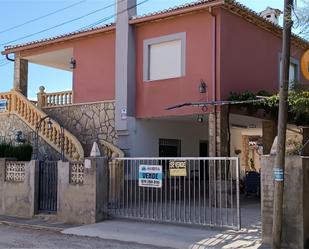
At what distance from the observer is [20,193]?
15.6 m

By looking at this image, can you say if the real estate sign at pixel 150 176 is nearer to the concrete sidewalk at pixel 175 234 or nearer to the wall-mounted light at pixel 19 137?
the concrete sidewalk at pixel 175 234

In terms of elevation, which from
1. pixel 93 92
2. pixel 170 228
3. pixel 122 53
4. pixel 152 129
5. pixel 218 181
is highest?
pixel 122 53

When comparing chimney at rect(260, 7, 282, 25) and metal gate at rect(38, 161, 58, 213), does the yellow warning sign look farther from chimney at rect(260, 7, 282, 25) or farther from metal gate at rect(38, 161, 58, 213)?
chimney at rect(260, 7, 282, 25)

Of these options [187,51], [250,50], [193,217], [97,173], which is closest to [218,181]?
[193,217]

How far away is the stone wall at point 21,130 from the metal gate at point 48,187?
3231mm

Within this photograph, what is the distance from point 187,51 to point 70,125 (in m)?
5.85

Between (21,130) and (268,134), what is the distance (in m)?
9.74

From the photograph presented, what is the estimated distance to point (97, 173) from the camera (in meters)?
13.8

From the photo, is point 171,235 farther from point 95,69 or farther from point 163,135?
point 95,69

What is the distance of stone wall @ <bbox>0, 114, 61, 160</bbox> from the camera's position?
62.3ft

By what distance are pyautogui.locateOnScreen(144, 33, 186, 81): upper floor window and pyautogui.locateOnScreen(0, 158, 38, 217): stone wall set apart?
5.41 metres

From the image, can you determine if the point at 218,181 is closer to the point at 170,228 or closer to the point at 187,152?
the point at 170,228

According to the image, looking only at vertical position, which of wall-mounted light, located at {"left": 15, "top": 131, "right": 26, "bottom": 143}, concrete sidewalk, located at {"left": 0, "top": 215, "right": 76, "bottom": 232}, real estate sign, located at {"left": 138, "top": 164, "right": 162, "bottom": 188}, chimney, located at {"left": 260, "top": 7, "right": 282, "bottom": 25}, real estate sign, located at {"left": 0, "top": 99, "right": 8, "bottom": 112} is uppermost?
chimney, located at {"left": 260, "top": 7, "right": 282, "bottom": 25}

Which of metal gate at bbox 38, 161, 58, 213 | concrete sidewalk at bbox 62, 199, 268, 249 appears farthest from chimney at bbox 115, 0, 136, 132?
concrete sidewalk at bbox 62, 199, 268, 249
